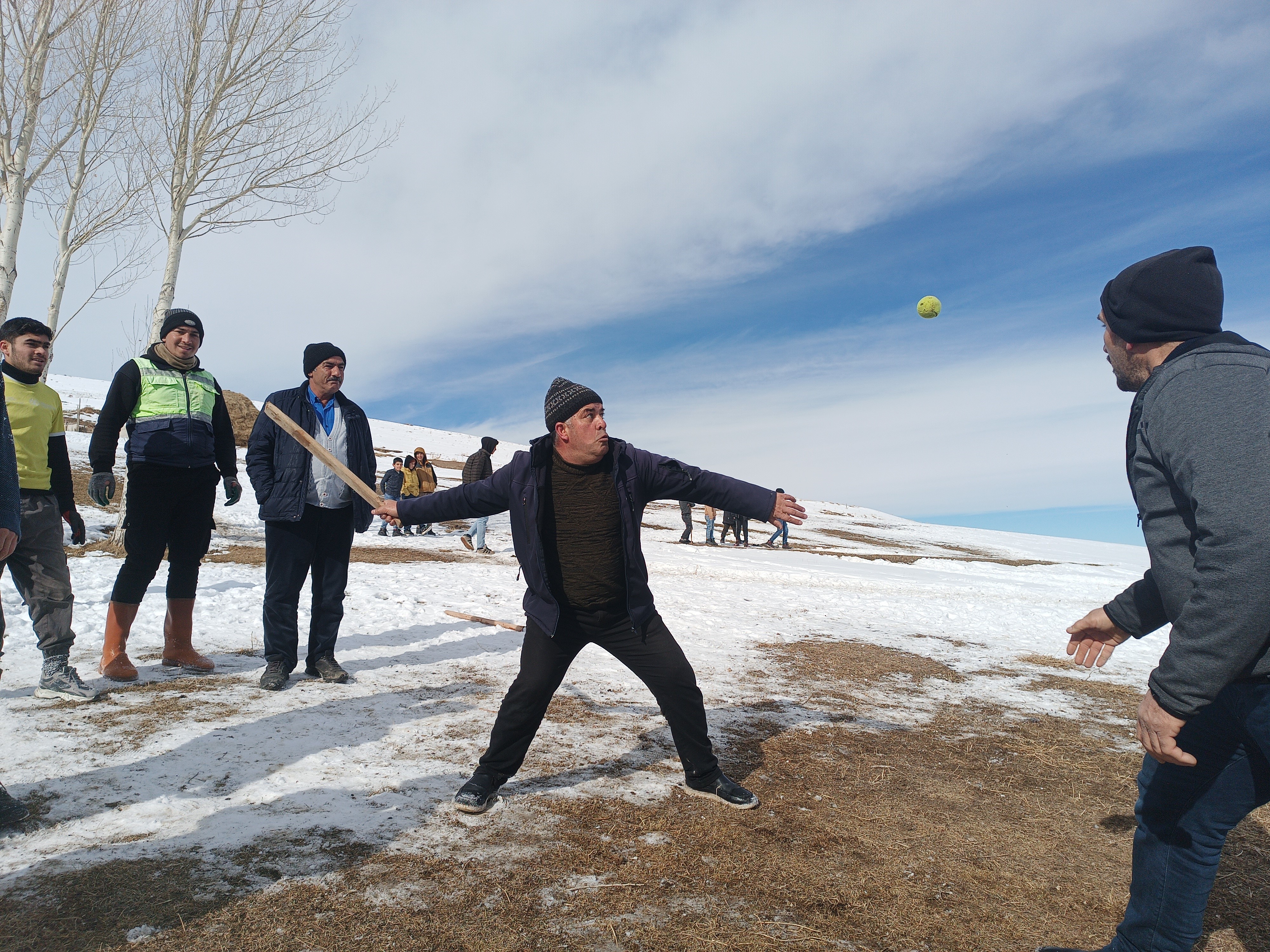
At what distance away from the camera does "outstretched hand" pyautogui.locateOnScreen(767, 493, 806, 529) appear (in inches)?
144

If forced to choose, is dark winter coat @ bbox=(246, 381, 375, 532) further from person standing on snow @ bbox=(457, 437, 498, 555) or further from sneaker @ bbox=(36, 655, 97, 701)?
person standing on snow @ bbox=(457, 437, 498, 555)

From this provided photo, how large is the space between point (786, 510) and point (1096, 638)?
1.45 m

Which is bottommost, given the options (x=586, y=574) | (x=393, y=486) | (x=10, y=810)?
(x=10, y=810)

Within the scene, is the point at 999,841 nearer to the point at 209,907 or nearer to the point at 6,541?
the point at 209,907

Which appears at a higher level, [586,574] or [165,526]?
[165,526]

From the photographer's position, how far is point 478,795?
11.3ft

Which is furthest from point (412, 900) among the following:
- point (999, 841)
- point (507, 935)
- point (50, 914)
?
point (999, 841)

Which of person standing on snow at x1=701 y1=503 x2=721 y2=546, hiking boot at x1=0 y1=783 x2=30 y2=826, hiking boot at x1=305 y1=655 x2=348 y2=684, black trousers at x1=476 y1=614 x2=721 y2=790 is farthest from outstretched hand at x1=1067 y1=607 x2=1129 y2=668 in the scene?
person standing on snow at x1=701 y1=503 x2=721 y2=546

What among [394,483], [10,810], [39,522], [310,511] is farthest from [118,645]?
[394,483]

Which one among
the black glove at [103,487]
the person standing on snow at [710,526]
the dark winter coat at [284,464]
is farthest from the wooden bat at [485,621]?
the person standing on snow at [710,526]

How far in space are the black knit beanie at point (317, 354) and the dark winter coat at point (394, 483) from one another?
13734 mm

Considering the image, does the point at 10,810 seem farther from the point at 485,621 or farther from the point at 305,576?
the point at 485,621

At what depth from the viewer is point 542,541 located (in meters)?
3.67

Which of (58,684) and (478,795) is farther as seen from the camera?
(58,684)
